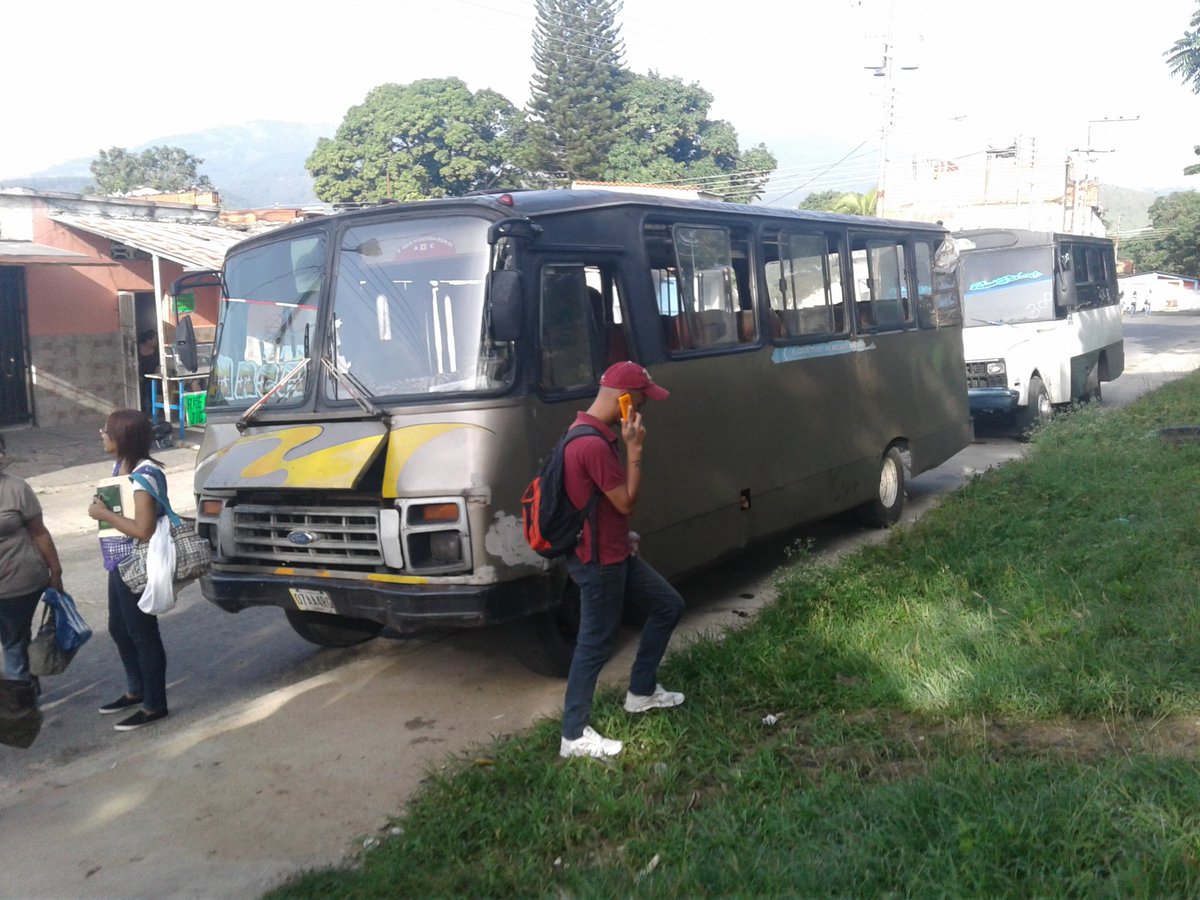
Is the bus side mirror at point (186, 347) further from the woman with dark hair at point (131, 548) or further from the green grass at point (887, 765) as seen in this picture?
the green grass at point (887, 765)

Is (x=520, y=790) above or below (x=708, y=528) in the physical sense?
below

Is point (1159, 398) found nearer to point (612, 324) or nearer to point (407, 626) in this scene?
point (612, 324)

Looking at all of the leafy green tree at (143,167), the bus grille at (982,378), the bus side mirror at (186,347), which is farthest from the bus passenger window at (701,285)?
the leafy green tree at (143,167)

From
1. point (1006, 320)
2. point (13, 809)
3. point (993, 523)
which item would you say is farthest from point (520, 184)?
point (13, 809)

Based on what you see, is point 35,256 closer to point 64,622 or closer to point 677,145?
point 64,622

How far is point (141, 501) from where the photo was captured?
5734 millimetres

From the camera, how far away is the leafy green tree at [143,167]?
7894 centimetres

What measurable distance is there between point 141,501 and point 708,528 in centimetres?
332

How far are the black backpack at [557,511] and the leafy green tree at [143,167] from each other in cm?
7978

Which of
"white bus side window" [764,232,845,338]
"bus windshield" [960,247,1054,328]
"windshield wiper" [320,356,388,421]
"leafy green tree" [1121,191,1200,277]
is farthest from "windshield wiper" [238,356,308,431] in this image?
"leafy green tree" [1121,191,1200,277]

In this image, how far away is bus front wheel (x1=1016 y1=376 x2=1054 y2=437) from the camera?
1519 cm

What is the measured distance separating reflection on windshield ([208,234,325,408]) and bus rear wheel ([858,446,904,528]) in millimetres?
5371

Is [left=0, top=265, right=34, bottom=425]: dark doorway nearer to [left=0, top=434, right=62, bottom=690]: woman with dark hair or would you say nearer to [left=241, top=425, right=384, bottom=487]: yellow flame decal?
[left=0, top=434, right=62, bottom=690]: woman with dark hair

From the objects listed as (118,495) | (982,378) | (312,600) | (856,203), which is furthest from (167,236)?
(856,203)
